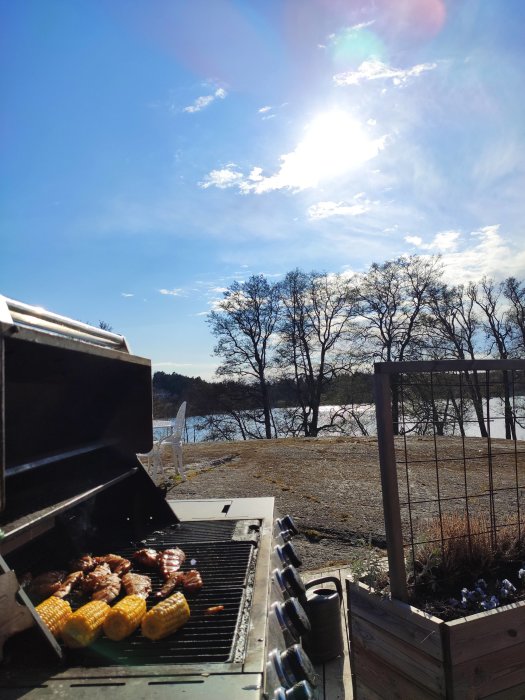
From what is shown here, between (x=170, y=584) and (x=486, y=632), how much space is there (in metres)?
1.39

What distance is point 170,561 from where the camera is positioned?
1593 millimetres

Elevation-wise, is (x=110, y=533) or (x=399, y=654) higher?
(x=110, y=533)

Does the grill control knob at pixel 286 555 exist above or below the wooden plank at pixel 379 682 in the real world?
above

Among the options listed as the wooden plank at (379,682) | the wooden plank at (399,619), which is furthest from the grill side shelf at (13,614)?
the wooden plank at (379,682)

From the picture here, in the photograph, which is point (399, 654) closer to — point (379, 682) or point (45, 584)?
point (379, 682)

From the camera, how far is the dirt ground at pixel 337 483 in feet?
13.6

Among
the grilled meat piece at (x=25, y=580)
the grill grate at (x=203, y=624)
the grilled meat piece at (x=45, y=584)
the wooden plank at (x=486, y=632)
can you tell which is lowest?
the wooden plank at (x=486, y=632)

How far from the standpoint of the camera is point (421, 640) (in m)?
1.91

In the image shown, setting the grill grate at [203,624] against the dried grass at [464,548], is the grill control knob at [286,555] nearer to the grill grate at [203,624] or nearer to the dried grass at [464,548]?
the grill grate at [203,624]

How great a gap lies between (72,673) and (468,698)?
65.9 inches

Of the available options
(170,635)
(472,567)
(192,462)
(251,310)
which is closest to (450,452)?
(192,462)

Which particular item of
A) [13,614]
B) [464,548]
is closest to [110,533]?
[13,614]

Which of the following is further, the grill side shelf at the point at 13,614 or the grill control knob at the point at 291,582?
the grill control knob at the point at 291,582

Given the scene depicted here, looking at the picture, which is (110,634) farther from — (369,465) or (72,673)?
(369,465)
